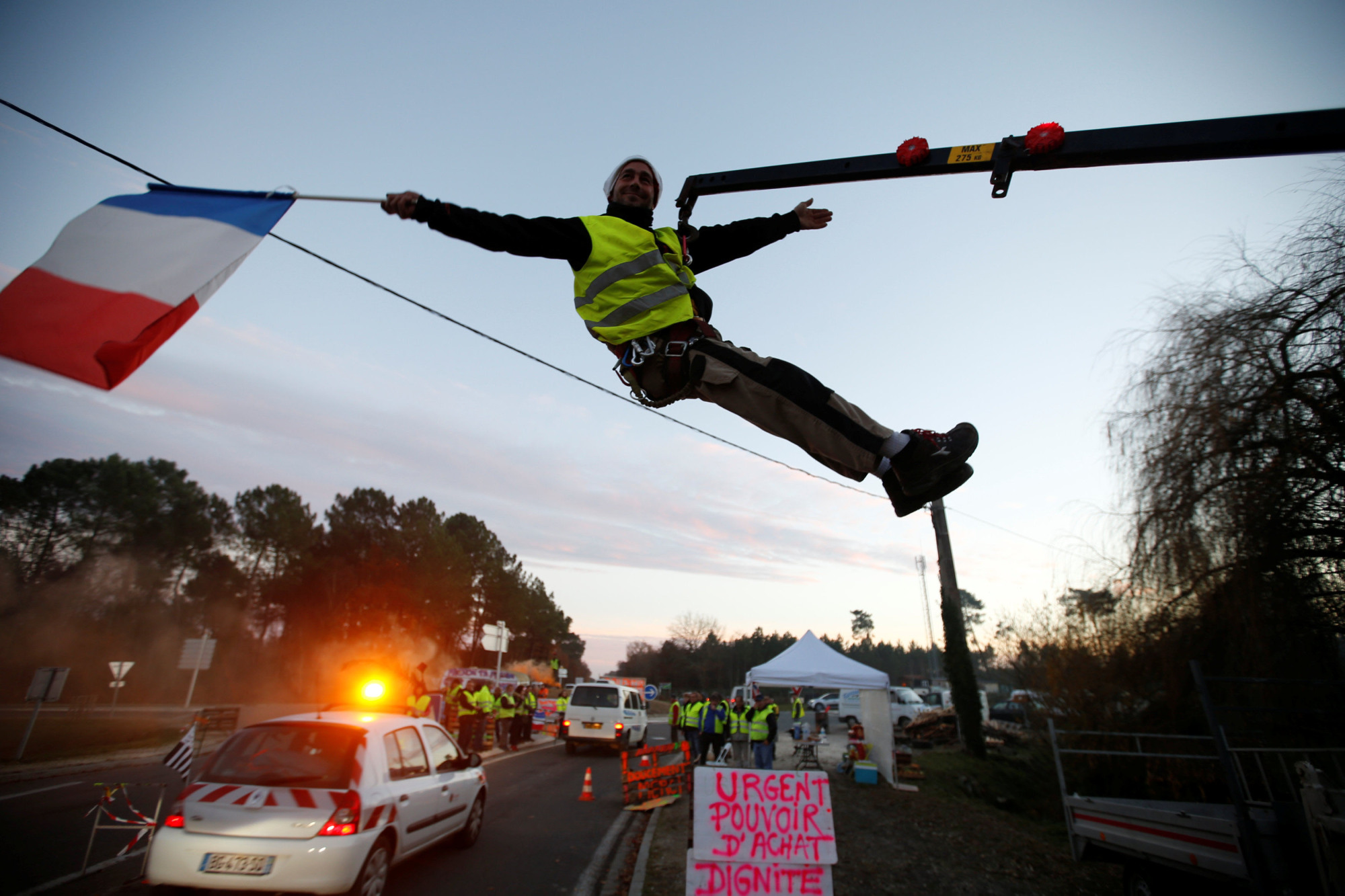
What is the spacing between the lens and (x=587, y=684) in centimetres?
1917

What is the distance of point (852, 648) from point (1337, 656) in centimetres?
11639

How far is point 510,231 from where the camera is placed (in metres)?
2.86

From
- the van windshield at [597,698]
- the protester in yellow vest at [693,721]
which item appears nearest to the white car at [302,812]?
the protester in yellow vest at [693,721]

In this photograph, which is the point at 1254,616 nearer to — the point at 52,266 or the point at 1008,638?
the point at 1008,638

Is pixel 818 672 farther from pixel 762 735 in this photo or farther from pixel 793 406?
pixel 793 406

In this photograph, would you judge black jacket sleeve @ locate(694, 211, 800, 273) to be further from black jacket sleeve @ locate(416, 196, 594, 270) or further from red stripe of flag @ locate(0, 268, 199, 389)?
red stripe of flag @ locate(0, 268, 199, 389)

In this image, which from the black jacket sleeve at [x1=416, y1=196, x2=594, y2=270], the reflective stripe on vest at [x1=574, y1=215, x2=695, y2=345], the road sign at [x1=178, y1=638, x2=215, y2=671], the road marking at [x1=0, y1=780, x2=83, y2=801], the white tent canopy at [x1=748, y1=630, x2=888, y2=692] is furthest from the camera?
the road sign at [x1=178, y1=638, x2=215, y2=671]

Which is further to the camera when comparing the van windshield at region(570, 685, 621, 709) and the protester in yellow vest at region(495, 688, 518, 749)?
the van windshield at region(570, 685, 621, 709)

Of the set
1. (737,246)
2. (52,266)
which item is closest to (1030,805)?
(737,246)

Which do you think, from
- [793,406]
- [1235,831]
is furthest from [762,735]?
[793,406]

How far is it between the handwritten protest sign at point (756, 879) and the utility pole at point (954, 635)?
15654mm

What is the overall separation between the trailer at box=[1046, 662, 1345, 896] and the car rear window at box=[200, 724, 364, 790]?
7089 mm

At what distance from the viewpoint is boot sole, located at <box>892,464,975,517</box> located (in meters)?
2.76

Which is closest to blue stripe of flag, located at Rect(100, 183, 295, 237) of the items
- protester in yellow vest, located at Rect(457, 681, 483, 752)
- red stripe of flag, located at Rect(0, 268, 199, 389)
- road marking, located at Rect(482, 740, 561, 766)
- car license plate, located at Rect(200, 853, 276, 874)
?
red stripe of flag, located at Rect(0, 268, 199, 389)
